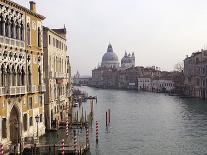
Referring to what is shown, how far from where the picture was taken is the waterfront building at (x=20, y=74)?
20625 mm

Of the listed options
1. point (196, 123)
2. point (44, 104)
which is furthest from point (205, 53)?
point (44, 104)

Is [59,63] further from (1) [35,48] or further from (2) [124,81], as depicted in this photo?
(2) [124,81]

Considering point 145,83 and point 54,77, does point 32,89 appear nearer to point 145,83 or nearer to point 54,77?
point 54,77

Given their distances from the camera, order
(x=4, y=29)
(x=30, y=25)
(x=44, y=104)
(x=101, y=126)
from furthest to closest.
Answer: (x=101, y=126) < (x=44, y=104) < (x=30, y=25) < (x=4, y=29)

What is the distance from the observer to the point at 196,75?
250 ft

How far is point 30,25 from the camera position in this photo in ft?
80.4

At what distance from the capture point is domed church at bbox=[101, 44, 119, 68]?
623ft

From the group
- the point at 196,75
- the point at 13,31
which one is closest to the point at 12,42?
the point at 13,31

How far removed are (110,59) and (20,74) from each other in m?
167

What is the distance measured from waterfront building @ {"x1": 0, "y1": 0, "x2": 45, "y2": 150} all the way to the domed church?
16298 centimetres

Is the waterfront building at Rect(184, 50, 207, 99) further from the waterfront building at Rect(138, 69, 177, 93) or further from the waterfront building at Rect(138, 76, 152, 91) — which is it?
the waterfront building at Rect(138, 76, 152, 91)

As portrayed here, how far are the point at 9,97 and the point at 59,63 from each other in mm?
14047

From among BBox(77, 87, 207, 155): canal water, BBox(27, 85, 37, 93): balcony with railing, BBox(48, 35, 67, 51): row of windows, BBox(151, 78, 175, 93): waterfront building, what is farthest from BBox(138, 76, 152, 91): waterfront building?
BBox(27, 85, 37, 93): balcony with railing

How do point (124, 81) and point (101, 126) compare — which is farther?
point (124, 81)
